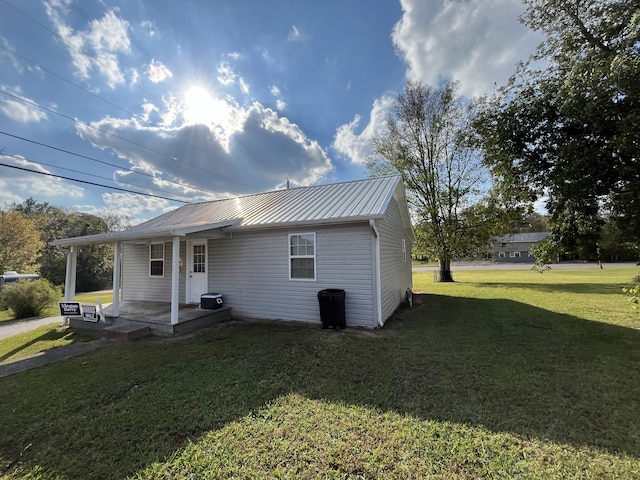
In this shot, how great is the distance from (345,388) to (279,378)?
3.49 feet

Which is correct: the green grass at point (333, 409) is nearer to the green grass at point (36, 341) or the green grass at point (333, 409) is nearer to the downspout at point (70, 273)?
the green grass at point (36, 341)

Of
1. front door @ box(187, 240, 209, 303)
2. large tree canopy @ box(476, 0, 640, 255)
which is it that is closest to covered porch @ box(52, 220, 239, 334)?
front door @ box(187, 240, 209, 303)

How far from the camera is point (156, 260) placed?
403 inches

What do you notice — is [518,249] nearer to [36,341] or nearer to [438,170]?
[438,170]

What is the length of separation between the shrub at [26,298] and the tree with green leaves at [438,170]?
20432 millimetres

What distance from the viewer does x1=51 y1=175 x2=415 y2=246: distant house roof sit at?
23.2 feet

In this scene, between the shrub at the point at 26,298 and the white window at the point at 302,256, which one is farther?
the shrub at the point at 26,298

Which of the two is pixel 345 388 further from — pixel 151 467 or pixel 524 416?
pixel 151 467

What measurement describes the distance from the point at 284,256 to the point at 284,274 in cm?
52

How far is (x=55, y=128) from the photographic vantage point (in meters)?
9.95

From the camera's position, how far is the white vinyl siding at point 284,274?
A: 7.08 m

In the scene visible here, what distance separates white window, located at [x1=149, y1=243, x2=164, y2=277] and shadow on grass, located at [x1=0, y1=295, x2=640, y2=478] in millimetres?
4645

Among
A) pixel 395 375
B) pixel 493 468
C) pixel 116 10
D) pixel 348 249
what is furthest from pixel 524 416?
pixel 116 10

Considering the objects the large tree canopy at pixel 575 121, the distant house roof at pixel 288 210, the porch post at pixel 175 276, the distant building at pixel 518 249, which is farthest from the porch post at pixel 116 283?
the distant building at pixel 518 249
